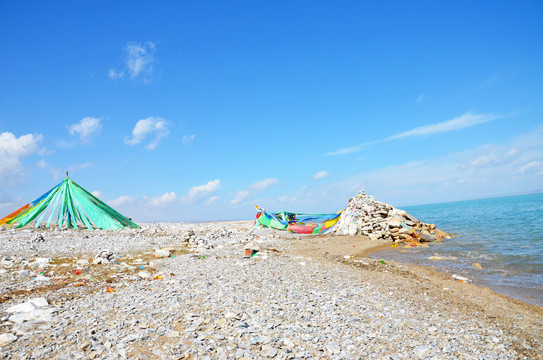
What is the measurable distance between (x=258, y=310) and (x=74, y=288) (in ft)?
17.3

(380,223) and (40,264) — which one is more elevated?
(40,264)

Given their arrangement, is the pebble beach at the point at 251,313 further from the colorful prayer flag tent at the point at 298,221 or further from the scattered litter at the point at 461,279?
the colorful prayer flag tent at the point at 298,221

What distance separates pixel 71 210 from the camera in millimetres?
22328

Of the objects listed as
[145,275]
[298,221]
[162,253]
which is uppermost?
[298,221]

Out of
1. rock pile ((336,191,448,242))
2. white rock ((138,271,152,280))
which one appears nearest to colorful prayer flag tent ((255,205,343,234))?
rock pile ((336,191,448,242))

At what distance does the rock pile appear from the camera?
19969 millimetres

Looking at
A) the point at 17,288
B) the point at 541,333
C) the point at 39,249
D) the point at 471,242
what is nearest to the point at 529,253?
the point at 471,242

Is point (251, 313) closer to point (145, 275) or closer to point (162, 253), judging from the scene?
point (145, 275)

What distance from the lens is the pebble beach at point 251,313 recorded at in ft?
15.2

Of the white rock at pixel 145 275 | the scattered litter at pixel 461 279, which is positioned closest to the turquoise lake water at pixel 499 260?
the scattered litter at pixel 461 279

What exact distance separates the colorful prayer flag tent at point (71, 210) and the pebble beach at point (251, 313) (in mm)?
12048

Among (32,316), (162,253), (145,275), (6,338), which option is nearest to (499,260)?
(145,275)

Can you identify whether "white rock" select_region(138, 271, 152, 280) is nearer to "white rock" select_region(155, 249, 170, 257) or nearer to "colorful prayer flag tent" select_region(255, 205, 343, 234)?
"white rock" select_region(155, 249, 170, 257)

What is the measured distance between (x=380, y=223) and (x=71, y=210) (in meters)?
23.2
